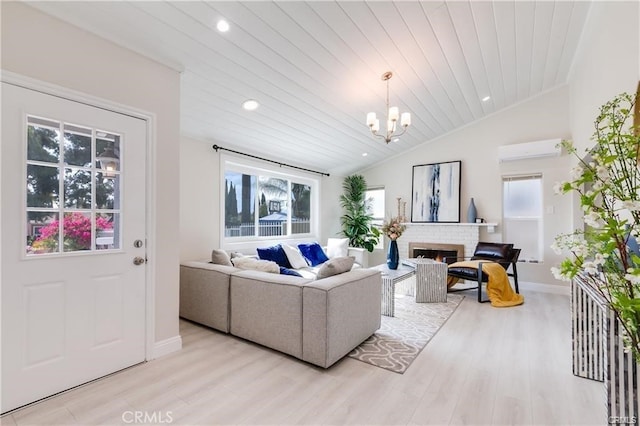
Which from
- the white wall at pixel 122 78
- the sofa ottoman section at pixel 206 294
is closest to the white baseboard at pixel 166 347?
the white wall at pixel 122 78

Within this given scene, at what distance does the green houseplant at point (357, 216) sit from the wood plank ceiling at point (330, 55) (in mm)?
1973

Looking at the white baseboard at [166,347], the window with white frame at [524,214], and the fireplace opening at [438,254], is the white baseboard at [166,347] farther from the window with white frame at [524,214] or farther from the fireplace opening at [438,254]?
the window with white frame at [524,214]

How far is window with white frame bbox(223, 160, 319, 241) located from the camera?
4555mm

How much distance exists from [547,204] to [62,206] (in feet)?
20.3

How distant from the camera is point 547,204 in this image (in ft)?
15.9

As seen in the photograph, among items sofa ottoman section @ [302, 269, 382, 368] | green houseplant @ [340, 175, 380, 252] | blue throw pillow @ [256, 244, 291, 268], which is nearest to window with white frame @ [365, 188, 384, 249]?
green houseplant @ [340, 175, 380, 252]

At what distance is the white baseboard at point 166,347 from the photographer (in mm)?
2461

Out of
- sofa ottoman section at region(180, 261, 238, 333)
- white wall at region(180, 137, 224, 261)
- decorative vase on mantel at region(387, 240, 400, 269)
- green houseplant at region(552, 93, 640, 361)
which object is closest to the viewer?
green houseplant at region(552, 93, 640, 361)

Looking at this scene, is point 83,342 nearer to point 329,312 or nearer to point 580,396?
point 329,312

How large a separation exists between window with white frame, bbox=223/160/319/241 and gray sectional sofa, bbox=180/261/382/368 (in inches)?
58.9

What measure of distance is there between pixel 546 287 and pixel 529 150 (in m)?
2.25

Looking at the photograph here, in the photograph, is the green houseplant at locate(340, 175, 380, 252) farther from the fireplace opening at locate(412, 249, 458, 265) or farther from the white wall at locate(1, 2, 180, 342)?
the white wall at locate(1, 2, 180, 342)

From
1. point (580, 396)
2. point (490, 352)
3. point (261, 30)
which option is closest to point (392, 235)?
point (490, 352)

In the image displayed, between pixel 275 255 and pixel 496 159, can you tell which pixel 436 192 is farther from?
pixel 275 255
